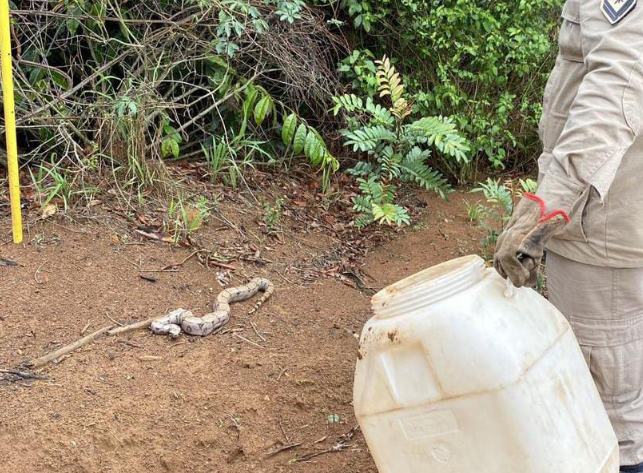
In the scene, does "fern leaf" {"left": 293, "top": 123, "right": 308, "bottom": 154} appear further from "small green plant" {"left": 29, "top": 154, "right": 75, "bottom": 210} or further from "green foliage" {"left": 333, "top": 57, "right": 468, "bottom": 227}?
"small green plant" {"left": 29, "top": 154, "right": 75, "bottom": 210}

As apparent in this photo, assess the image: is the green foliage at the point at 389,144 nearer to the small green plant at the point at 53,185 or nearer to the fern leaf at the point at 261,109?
the fern leaf at the point at 261,109

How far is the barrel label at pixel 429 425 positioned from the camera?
7.64ft

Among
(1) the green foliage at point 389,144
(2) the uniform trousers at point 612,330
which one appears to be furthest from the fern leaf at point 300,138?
(2) the uniform trousers at point 612,330

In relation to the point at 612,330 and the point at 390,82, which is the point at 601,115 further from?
the point at 390,82

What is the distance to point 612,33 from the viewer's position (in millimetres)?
2451

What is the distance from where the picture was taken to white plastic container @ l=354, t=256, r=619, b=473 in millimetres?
2289

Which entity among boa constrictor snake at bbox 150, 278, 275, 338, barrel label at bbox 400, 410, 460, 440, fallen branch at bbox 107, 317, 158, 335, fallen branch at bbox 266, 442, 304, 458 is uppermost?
barrel label at bbox 400, 410, 460, 440

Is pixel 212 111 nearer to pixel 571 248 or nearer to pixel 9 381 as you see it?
pixel 9 381

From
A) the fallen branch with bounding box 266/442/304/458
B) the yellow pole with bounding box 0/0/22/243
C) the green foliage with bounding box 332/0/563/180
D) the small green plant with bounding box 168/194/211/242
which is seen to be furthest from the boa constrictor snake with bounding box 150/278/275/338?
the green foliage with bounding box 332/0/563/180

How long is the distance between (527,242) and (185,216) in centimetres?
309

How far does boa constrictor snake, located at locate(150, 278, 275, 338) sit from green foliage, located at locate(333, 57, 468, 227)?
4.99 ft

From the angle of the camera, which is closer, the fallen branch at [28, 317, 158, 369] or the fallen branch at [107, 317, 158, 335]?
the fallen branch at [28, 317, 158, 369]

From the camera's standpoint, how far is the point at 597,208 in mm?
2766

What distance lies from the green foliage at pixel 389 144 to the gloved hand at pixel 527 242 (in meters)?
3.29
